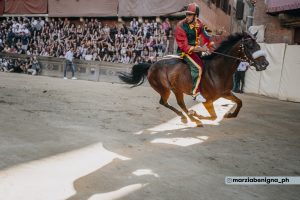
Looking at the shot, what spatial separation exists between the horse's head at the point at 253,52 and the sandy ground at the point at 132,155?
1.52 meters

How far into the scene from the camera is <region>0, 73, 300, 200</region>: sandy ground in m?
3.80

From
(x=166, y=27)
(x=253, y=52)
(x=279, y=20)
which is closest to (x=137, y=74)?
(x=253, y=52)

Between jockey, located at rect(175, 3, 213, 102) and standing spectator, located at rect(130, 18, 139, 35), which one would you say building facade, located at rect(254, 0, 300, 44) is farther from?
jockey, located at rect(175, 3, 213, 102)

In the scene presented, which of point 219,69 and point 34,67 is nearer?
point 219,69

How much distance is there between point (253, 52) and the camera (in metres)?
7.08

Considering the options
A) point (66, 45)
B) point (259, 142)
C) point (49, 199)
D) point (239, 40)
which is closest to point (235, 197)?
point (49, 199)

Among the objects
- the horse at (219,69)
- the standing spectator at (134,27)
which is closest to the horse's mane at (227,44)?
the horse at (219,69)

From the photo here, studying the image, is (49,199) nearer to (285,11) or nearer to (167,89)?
(167,89)

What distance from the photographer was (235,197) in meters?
3.71

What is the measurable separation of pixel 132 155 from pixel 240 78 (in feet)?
48.8

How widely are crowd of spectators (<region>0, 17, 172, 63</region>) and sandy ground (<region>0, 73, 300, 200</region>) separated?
33.3ft

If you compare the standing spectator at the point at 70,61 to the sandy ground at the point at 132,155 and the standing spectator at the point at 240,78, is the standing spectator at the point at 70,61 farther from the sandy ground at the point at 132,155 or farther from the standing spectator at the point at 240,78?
the sandy ground at the point at 132,155

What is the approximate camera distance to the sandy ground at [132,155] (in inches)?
149

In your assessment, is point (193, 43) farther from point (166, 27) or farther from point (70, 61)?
point (70, 61)
